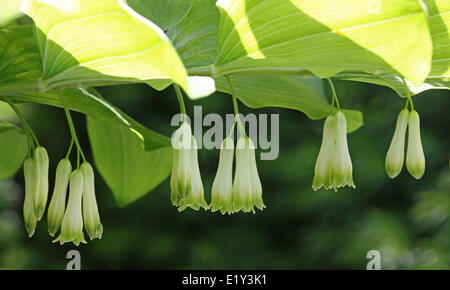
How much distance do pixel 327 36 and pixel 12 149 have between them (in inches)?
21.3

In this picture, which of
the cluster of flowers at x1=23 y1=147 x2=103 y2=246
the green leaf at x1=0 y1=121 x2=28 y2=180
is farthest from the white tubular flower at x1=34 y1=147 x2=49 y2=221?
the green leaf at x1=0 y1=121 x2=28 y2=180

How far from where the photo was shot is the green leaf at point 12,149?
739 mm

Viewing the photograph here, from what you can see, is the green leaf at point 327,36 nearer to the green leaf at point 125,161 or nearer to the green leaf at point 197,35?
the green leaf at point 197,35

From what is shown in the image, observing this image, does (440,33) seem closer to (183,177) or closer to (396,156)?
(396,156)

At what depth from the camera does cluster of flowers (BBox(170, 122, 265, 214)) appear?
501mm

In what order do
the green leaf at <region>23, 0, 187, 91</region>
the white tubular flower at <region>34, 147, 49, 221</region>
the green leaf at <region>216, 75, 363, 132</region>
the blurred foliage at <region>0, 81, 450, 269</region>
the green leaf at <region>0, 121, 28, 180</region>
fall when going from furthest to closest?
the blurred foliage at <region>0, 81, 450, 269</region> < the green leaf at <region>0, 121, 28, 180</region> < the green leaf at <region>216, 75, 363, 132</region> < the white tubular flower at <region>34, 147, 49, 221</region> < the green leaf at <region>23, 0, 187, 91</region>

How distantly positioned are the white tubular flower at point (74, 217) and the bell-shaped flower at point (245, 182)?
0.16 m

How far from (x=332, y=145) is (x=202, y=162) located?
65.3 inches

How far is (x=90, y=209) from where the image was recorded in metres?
0.52

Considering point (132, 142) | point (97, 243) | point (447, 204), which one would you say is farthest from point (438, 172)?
point (132, 142)

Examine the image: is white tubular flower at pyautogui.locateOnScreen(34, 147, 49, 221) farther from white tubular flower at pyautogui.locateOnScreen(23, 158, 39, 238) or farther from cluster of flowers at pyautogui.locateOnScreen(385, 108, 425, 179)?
cluster of flowers at pyautogui.locateOnScreen(385, 108, 425, 179)

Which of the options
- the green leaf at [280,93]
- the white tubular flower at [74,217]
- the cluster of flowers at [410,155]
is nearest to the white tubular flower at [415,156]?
the cluster of flowers at [410,155]

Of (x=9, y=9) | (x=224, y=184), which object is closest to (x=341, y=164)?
(x=224, y=184)
